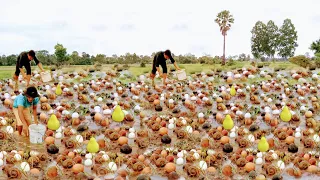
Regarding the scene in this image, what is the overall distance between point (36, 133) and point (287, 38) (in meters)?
34.0

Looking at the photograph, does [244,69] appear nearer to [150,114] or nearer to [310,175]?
[150,114]

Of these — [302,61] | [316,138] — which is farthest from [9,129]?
[302,61]

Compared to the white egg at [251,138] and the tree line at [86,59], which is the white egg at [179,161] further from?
the tree line at [86,59]

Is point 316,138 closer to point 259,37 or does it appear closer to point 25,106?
point 25,106

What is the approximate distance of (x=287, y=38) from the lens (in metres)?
43.5

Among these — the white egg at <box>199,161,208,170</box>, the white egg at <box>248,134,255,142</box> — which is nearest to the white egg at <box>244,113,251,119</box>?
the white egg at <box>248,134,255,142</box>

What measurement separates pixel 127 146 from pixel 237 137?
342 cm

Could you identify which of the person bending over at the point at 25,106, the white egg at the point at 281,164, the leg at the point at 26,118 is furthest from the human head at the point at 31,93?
the white egg at the point at 281,164

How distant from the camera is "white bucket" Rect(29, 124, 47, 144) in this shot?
13.6m

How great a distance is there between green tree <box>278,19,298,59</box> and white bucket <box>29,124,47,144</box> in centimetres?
3310

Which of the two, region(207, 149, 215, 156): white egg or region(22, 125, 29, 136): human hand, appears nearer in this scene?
region(207, 149, 215, 156): white egg

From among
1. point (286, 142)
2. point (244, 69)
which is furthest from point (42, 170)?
point (244, 69)

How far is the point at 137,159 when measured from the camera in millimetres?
12055

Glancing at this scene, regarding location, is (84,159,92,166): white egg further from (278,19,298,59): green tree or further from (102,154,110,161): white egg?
(278,19,298,59): green tree
